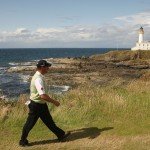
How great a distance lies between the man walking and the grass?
372 mm

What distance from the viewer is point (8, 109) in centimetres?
1401

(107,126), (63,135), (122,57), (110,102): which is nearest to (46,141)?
(63,135)

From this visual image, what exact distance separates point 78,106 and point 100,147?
3707mm

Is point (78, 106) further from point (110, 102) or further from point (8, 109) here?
point (8, 109)

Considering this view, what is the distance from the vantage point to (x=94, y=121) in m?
13.8

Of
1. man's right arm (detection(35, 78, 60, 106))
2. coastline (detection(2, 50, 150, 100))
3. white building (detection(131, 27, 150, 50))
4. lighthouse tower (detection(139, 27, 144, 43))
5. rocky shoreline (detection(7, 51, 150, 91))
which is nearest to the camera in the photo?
man's right arm (detection(35, 78, 60, 106))

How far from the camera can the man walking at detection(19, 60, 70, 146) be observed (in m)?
10.9

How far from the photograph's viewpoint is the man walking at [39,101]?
10.9 metres

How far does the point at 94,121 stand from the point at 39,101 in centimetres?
322

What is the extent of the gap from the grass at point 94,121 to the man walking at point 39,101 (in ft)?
1.22

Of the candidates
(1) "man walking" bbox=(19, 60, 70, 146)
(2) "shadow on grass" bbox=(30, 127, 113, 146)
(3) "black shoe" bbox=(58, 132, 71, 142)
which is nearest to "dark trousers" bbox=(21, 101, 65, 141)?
(1) "man walking" bbox=(19, 60, 70, 146)

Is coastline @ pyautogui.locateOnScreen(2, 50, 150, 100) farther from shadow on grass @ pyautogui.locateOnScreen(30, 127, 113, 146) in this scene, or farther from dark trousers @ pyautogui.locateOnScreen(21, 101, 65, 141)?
dark trousers @ pyautogui.locateOnScreen(21, 101, 65, 141)

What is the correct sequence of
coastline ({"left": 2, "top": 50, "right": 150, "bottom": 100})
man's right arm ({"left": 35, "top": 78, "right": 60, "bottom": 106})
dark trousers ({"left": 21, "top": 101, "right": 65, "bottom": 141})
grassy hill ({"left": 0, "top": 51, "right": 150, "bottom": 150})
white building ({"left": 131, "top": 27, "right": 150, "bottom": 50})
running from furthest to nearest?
white building ({"left": 131, "top": 27, "right": 150, "bottom": 50}), coastline ({"left": 2, "top": 50, "right": 150, "bottom": 100}), grassy hill ({"left": 0, "top": 51, "right": 150, "bottom": 150}), dark trousers ({"left": 21, "top": 101, "right": 65, "bottom": 141}), man's right arm ({"left": 35, "top": 78, "right": 60, "bottom": 106})

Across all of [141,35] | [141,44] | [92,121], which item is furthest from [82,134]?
[141,35]
